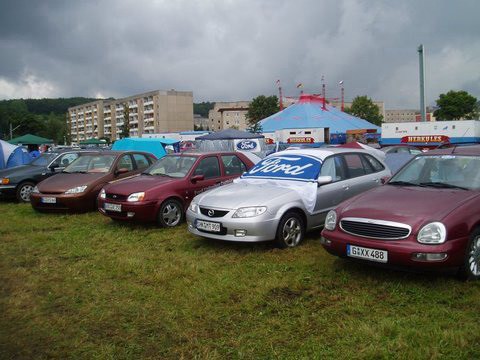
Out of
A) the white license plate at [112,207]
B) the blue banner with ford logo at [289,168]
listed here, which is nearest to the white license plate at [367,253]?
the blue banner with ford logo at [289,168]

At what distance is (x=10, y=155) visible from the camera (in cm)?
1641

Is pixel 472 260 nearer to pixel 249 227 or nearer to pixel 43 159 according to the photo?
pixel 249 227

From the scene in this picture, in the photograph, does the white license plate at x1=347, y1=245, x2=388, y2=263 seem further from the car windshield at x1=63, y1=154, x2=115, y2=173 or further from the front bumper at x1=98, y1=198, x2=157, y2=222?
the car windshield at x1=63, y1=154, x2=115, y2=173

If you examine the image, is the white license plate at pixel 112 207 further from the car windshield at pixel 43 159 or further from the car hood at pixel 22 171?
the car windshield at pixel 43 159

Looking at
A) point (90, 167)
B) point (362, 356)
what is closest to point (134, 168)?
point (90, 167)

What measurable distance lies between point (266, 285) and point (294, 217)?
1748 mm

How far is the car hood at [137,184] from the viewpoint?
7969 mm

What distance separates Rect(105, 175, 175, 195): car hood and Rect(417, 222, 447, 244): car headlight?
4910mm

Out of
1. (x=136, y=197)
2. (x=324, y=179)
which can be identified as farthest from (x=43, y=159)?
(x=324, y=179)

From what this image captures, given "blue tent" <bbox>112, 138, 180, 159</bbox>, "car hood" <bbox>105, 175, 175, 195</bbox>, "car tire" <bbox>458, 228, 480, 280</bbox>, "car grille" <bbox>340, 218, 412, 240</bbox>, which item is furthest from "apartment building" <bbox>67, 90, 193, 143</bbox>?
"car tire" <bbox>458, 228, 480, 280</bbox>

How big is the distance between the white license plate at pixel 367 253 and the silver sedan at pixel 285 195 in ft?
4.77

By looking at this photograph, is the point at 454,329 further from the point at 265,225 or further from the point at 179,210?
the point at 179,210

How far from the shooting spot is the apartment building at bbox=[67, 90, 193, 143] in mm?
119938

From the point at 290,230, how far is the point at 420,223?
2.22 m
